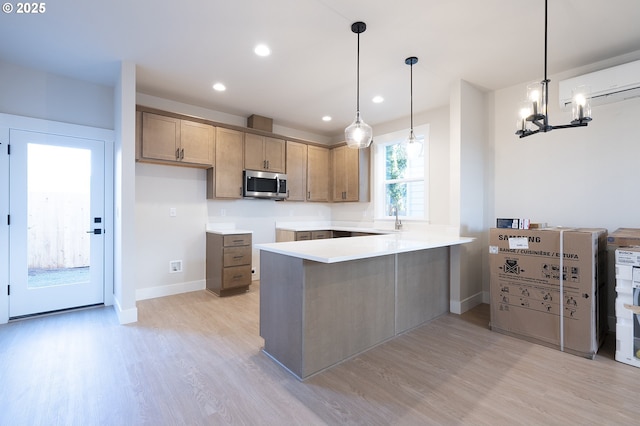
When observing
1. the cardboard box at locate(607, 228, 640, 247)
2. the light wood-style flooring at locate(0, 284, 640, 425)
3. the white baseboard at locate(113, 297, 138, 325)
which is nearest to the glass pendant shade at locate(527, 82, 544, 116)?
the cardboard box at locate(607, 228, 640, 247)

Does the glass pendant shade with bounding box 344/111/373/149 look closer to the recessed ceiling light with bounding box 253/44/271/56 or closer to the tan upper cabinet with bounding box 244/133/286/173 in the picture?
the recessed ceiling light with bounding box 253/44/271/56

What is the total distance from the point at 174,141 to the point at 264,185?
4.69 ft

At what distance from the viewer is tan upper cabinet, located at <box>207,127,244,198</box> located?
4.18m

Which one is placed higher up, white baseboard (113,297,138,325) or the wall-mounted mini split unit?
the wall-mounted mini split unit

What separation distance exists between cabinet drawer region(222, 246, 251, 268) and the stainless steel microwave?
0.85 metres

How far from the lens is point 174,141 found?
3777 millimetres

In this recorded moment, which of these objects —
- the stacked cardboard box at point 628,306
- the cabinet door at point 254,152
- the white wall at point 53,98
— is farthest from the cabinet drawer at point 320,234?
the stacked cardboard box at point 628,306

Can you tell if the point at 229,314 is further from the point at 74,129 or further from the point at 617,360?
the point at 617,360

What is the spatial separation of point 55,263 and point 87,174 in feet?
3.61

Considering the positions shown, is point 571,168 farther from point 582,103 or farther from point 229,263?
point 229,263

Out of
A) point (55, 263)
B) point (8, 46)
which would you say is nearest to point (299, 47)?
point (8, 46)

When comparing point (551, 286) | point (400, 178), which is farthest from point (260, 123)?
point (551, 286)

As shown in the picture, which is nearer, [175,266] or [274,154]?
[175,266]

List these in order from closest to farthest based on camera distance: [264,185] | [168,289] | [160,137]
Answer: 1. [160,137]
2. [168,289]
3. [264,185]
